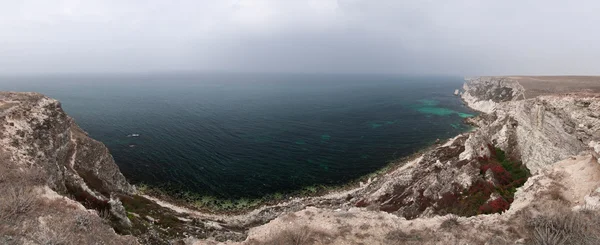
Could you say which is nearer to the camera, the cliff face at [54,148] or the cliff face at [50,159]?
the cliff face at [50,159]

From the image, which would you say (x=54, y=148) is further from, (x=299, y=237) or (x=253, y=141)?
(x=253, y=141)

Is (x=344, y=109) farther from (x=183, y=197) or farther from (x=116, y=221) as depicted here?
(x=116, y=221)

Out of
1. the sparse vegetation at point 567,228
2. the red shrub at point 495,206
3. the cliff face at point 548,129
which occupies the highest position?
the cliff face at point 548,129

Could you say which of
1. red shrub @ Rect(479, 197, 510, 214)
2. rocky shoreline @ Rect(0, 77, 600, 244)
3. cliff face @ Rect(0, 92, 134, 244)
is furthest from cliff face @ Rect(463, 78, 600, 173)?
cliff face @ Rect(0, 92, 134, 244)

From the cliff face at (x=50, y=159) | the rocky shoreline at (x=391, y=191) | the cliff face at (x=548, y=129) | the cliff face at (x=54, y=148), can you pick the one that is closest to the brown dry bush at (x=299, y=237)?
the rocky shoreline at (x=391, y=191)

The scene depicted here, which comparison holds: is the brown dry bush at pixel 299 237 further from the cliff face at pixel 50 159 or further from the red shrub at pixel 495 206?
the red shrub at pixel 495 206

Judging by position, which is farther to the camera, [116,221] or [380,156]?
[380,156]

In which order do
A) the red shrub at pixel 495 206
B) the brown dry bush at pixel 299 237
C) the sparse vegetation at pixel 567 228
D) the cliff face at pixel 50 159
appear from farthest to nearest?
the red shrub at pixel 495 206 → the cliff face at pixel 50 159 → the brown dry bush at pixel 299 237 → the sparse vegetation at pixel 567 228

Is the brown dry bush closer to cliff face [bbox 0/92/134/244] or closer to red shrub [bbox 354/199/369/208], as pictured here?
cliff face [bbox 0/92/134/244]

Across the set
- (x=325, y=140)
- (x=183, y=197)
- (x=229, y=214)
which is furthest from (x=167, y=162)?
(x=325, y=140)
